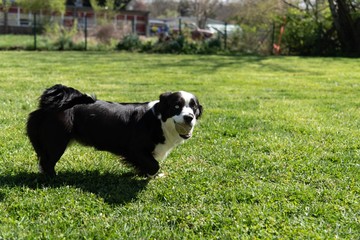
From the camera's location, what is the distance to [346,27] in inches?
787

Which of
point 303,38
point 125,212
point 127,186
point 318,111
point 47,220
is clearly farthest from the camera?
point 303,38

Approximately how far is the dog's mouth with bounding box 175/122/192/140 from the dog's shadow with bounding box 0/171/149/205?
545 mm

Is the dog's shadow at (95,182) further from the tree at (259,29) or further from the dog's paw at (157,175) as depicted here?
the tree at (259,29)

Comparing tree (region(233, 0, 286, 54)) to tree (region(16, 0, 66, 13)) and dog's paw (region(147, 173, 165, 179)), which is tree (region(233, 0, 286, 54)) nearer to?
tree (region(16, 0, 66, 13))

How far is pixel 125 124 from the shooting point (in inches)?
144

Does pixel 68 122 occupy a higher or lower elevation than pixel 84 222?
higher

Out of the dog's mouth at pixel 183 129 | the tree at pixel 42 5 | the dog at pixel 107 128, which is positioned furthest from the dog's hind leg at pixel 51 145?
the tree at pixel 42 5

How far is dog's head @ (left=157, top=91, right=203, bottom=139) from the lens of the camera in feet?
11.0

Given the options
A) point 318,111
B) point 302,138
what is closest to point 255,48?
point 318,111

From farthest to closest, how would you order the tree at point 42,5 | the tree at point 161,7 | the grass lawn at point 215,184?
the tree at point 161,7 → the tree at point 42,5 → the grass lawn at point 215,184

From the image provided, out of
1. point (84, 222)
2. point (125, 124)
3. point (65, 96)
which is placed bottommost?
point (84, 222)

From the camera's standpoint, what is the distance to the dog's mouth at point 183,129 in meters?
3.39

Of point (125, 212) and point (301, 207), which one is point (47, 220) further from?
point (301, 207)

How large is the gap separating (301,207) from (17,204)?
6.95 ft
